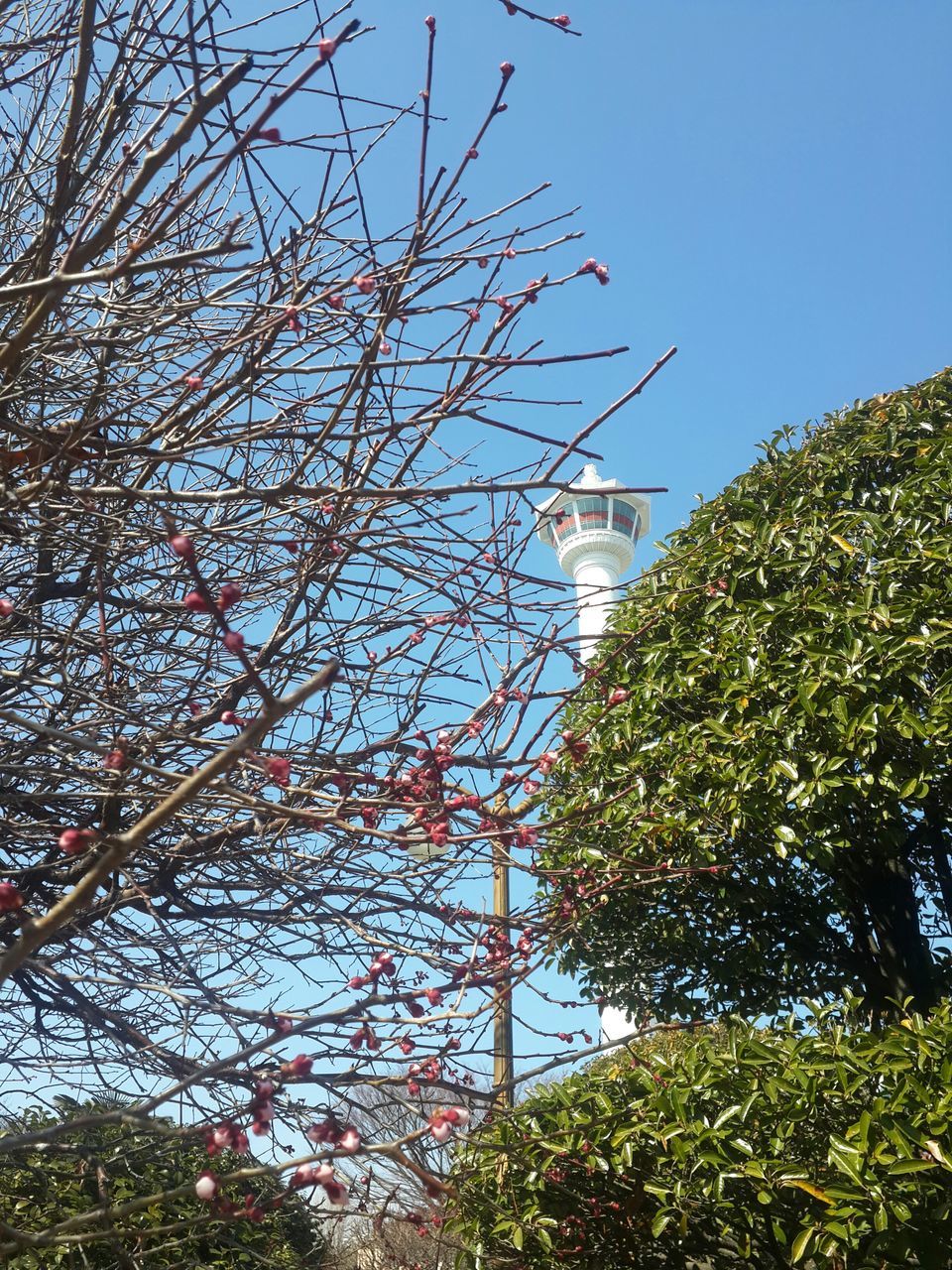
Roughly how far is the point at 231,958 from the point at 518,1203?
1.41 metres

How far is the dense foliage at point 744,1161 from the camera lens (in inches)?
117

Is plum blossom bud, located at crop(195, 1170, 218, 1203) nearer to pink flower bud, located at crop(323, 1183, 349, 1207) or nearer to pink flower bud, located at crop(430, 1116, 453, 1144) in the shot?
pink flower bud, located at crop(323, 1183, 349, 1207)

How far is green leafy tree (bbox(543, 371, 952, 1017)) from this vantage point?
4004mm

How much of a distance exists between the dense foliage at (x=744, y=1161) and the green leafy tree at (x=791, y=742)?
69 cm

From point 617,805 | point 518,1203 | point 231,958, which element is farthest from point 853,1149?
point 231,958

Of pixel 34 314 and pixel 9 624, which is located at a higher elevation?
pixel 9 624

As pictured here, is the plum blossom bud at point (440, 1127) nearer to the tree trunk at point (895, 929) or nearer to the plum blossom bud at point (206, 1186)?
the plum blossom bud at point (206, 1186)

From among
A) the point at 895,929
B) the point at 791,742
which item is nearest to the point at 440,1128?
the point at 791,742

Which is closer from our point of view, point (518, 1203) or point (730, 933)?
point (518, 1203)

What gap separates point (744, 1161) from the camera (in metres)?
3.31

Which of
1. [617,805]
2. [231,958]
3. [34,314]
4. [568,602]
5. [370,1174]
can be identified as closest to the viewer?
[34,314]

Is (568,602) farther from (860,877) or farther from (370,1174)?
(860,877)

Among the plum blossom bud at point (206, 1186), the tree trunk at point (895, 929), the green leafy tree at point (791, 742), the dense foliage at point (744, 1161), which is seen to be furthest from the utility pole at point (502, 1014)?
the tree trunk at point (895, 929)

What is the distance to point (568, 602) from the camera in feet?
8.61
